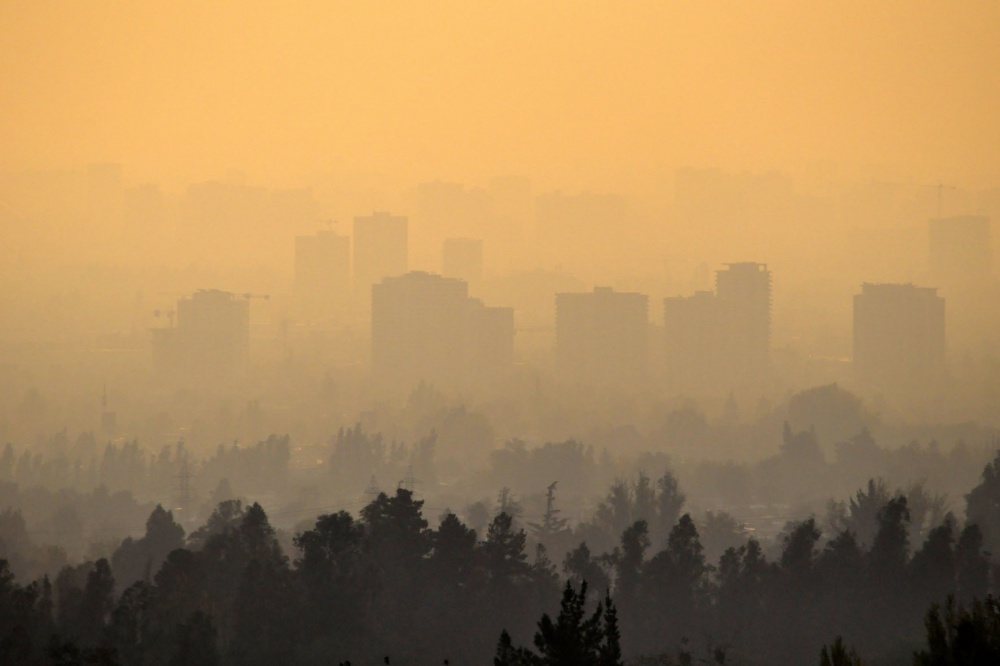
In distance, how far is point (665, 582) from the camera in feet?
71.6

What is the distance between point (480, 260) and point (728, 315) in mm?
20919

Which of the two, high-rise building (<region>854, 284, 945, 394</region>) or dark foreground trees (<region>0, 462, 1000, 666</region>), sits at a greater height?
high-rise building (<region>854, 284, 945, 394</region>)

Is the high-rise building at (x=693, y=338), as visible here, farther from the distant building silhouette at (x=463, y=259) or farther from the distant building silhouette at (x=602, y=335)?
the distant building silhouette at (x=463, y=259)

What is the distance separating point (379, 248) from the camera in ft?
293

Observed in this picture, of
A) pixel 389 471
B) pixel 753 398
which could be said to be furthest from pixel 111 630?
pixel 753 398

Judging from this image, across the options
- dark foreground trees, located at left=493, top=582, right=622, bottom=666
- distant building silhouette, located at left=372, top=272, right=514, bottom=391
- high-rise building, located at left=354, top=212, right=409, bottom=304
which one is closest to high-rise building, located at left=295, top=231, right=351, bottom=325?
high-rise building, located at left=354, top=212, right=409, bottom=304

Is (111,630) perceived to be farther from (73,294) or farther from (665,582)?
(73,294)

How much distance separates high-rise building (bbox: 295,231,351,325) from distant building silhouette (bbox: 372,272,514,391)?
8055 millimetres

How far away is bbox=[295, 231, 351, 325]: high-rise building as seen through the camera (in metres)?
85.9

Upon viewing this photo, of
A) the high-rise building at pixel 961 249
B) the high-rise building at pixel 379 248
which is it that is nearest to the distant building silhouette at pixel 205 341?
the high-rise building at pixel 379 248

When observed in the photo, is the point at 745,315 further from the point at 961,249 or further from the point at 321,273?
the point at 321,273

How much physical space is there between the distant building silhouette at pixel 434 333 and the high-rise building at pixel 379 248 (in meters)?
8.85

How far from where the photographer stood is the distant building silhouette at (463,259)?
87500 mm

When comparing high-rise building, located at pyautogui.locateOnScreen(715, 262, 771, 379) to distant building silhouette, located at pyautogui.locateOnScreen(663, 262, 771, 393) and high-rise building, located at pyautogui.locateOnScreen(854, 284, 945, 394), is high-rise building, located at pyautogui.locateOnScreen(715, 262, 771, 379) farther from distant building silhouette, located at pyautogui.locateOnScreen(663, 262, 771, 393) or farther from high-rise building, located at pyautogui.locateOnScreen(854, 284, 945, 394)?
high-rise building, located at pyautogui.locateOnScreen(854, 284, 945, 394)
